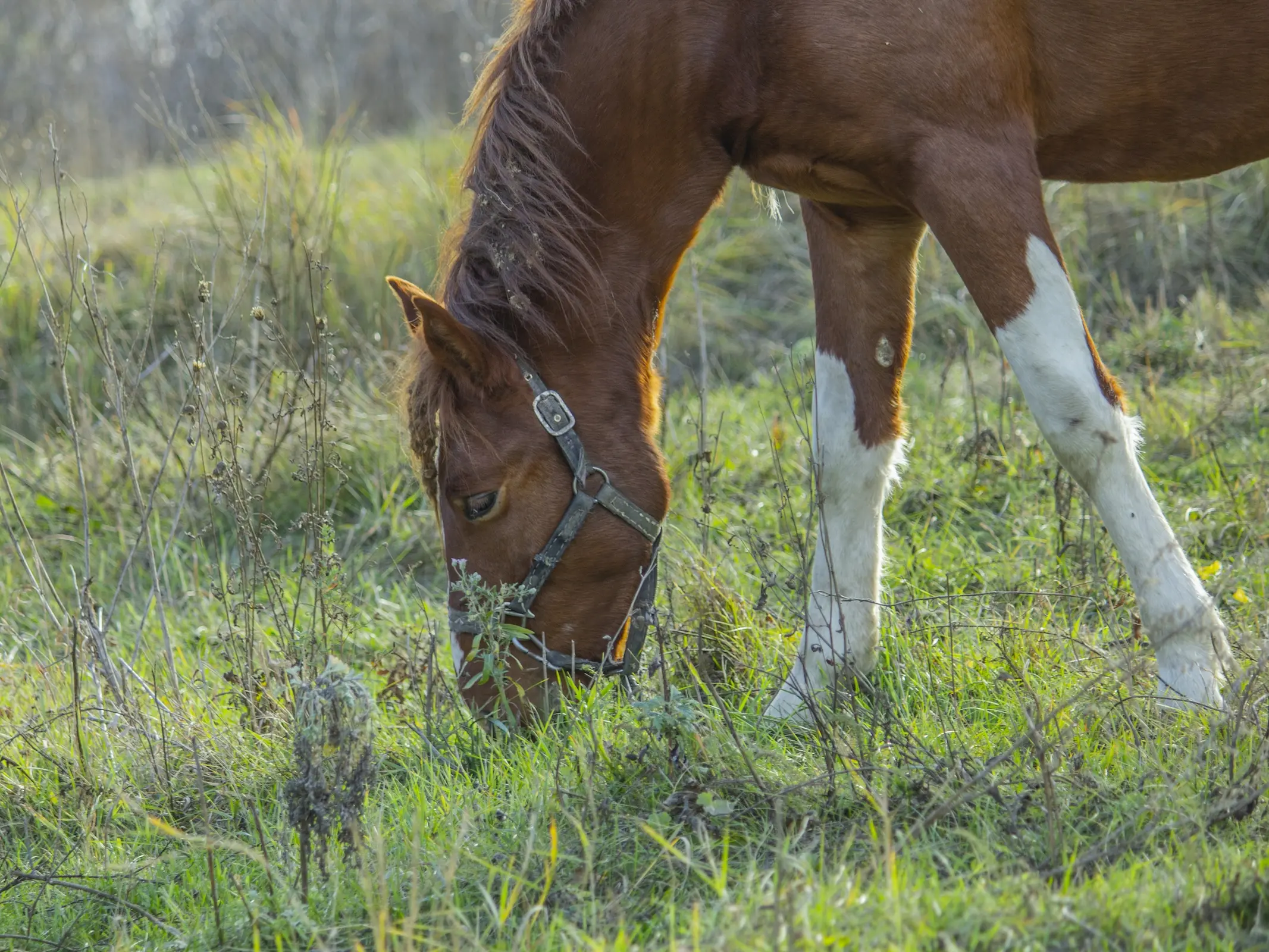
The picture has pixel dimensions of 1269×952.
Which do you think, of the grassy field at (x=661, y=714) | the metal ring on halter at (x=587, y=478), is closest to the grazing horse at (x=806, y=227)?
the metal ring on halter at (x=587, y=478)

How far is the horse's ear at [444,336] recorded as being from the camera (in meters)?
2.50

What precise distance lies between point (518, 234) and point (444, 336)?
11.3 inches

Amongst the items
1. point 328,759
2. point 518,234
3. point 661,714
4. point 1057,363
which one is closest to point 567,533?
point 661,714

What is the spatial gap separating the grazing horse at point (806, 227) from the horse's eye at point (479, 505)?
0.01 m

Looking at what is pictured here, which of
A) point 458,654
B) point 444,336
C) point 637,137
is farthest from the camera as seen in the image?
point 458,654

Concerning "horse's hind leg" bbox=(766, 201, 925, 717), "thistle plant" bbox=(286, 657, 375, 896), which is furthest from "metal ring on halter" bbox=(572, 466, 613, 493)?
"thistle plant" bbox=(286, 657, 375, 896)

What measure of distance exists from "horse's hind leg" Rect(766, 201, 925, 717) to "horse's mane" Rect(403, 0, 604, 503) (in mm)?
632

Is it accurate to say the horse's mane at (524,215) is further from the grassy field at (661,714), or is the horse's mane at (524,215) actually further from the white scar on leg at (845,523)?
the white scar on leg at (845,523)

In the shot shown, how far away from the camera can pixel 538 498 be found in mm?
2732

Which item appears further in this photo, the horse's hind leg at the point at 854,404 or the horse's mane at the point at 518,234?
the horse's hind leg at the point at 854,404

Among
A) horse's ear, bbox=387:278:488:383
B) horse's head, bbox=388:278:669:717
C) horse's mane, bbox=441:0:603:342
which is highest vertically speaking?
horse's mane, bbox=441:0:603:342

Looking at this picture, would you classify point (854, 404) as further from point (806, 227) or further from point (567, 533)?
point (567, 533)

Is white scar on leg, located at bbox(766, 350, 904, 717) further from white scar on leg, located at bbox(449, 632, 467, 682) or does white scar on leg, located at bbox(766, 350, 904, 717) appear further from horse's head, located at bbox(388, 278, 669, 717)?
white scar on leg, located at bbox(449, 632, 467, 682)

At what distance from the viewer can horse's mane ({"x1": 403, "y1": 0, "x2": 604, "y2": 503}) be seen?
2.66 m
